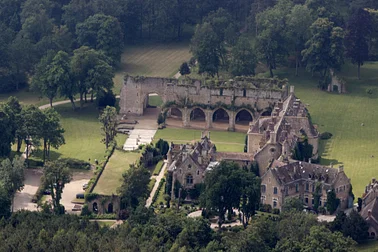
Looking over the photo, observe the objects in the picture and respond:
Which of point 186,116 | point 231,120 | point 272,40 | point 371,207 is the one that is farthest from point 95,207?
point 272,40

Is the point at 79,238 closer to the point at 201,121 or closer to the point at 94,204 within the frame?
the point at 94,204

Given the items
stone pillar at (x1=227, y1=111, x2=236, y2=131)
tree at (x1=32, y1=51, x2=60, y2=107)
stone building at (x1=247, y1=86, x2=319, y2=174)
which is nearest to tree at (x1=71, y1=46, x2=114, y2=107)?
tree at (x1=32, y1=51, x2=60, y2=107)

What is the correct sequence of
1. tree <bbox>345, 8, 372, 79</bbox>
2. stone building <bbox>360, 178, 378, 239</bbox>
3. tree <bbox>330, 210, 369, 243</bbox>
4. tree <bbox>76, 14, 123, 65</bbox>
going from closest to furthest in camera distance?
tree <bbox>330, 210, 369, 243</bbox> < stone building <bbox>360, 178, 378, 239</bbox> < tree <bbox>345, 8, 372, 79</bbox> < tree <bbox>76, 14, 123, 65</bbox>

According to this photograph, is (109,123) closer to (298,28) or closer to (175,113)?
(175,113)

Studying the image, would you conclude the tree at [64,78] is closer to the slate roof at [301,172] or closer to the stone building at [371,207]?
the slate roof at [301,172]

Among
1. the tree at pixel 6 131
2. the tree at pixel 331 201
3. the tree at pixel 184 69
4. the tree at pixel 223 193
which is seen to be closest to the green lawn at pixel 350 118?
the tree at pixel 331 201

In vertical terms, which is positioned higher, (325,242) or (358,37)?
(358,37)

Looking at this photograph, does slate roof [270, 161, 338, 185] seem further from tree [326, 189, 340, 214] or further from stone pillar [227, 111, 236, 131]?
stone pillar [227, 111, 236, 131]
